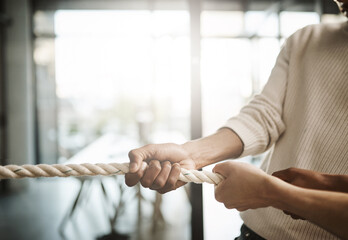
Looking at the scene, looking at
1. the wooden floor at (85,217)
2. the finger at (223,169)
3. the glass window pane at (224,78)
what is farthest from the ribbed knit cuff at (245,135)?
the glass window pane at (224,78)

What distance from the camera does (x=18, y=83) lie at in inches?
193

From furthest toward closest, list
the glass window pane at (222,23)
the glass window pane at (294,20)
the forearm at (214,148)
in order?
the glass window pane at (222,23) → the glass window pane at (294,20) → the forearm at (214,148)

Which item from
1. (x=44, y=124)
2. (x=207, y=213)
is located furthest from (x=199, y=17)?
(x=44, y=124)

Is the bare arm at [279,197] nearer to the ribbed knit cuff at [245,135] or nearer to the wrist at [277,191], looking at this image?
the wrist at [277,191]

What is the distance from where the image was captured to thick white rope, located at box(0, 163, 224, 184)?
68cm

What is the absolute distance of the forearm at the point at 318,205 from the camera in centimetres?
54

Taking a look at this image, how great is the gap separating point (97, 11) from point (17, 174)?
5.33 metres

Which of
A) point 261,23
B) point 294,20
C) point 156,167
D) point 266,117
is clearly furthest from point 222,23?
point 156,167

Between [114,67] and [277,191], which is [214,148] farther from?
[114,67]

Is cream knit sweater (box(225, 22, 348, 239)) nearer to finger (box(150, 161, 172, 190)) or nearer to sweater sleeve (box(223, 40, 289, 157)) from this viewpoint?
sweater sleeve (box(223, 40, 289, 157))

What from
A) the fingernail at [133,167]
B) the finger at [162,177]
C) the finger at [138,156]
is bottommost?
the finger at [162,177]

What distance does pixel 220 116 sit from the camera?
5.79 meters

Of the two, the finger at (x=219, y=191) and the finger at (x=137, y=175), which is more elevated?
the finger at (x=137, y=175)

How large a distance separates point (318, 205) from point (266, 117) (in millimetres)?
418
